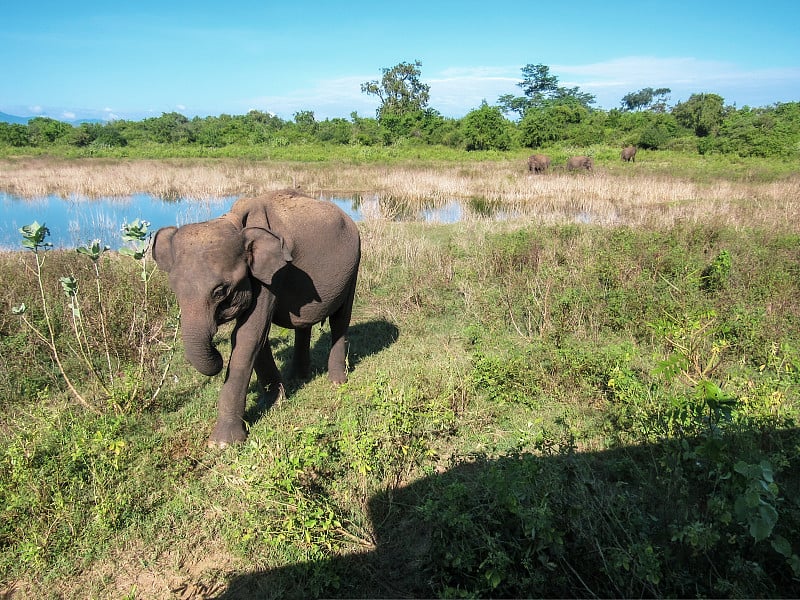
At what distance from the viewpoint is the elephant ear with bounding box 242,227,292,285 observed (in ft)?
13.0

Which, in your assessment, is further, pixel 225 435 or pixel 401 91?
pixel 401 91

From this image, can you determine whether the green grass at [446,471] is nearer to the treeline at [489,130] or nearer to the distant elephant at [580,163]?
the distant elephant at [580,163]

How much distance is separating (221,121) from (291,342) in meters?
48.3

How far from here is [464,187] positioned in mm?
20484

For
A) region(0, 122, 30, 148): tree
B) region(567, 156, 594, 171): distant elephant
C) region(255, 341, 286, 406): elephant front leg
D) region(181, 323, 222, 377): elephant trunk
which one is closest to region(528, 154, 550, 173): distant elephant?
region(567, 156, 594, 171): distant elephant

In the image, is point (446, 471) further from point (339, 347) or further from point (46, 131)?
point (46, 131)

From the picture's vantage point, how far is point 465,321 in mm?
7320

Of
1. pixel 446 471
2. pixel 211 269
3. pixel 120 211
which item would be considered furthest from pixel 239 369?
pixel 120 211

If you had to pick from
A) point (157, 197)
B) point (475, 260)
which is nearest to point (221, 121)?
point (157, 197)

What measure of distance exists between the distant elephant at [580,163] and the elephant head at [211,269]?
24.6 metres

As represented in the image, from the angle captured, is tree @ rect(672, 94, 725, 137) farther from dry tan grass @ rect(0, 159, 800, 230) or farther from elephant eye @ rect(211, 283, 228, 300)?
elephant eye @ rect(211, 283, 228, 300)

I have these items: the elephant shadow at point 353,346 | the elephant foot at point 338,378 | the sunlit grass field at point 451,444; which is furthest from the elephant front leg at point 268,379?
the elephant foot at point 338,378

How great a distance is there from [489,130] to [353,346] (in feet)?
106

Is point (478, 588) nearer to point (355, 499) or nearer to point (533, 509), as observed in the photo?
point (533, 509)
